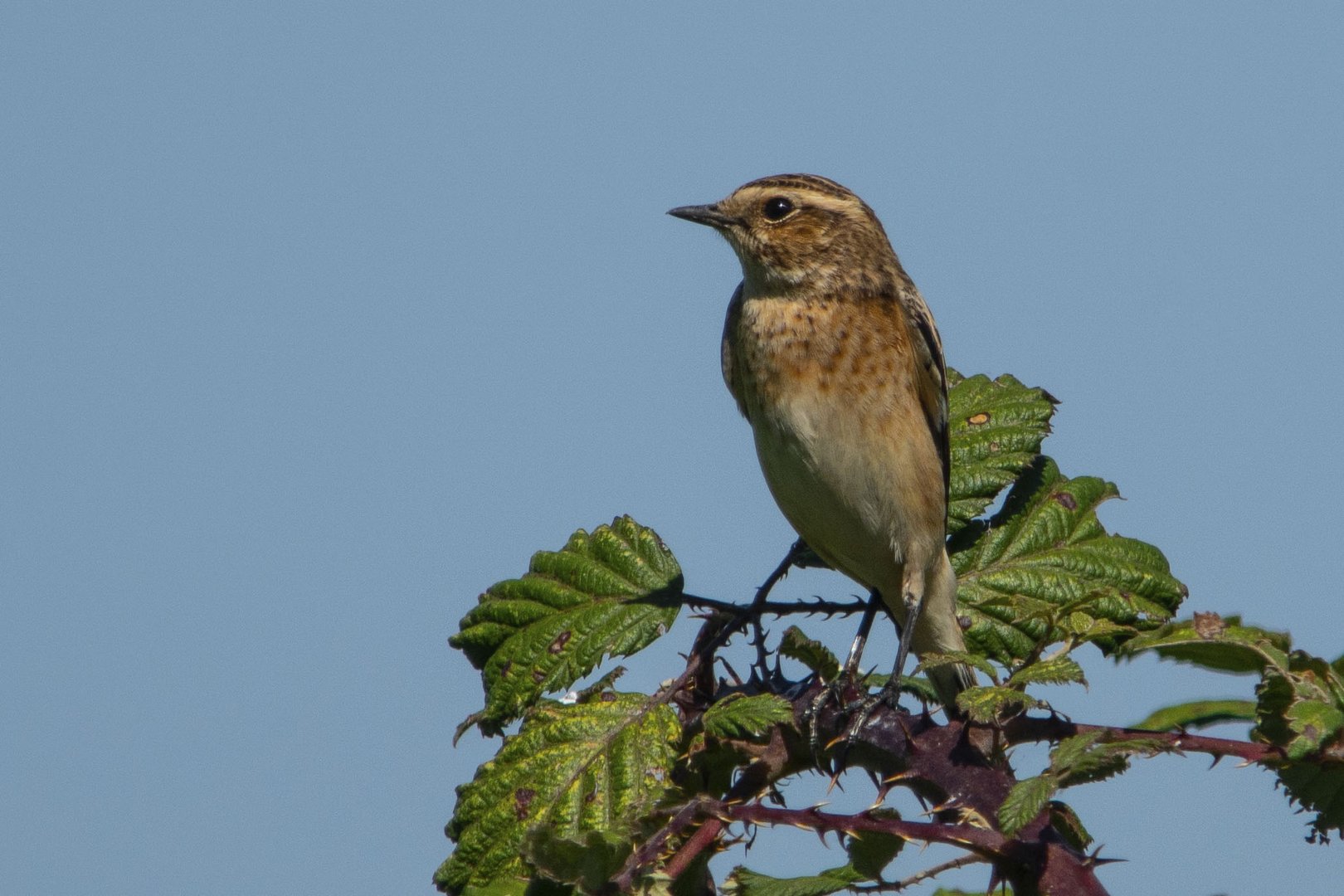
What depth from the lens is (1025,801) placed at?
2.99 m

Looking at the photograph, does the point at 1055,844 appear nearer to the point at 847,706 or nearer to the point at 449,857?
the point at 847,706

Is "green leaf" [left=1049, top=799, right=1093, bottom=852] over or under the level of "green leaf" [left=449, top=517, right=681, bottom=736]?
under

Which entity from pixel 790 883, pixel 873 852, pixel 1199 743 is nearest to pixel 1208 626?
pixel 1199 743

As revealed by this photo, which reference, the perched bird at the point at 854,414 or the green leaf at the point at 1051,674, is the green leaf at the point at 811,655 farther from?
the perched bird at the point at 854,414

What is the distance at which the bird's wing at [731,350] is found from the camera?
6.64 m

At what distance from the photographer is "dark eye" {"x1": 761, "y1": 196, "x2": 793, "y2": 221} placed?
695cm

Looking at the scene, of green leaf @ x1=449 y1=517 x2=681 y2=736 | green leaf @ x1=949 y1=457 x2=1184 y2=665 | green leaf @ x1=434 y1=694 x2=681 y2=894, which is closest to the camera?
green leaf @ x1=434 y1=694 x2=681 y2=894

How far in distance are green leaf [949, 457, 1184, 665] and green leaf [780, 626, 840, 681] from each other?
1.23 m

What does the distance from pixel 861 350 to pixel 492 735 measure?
100 inches

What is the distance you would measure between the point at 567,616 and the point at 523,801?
3.04ft

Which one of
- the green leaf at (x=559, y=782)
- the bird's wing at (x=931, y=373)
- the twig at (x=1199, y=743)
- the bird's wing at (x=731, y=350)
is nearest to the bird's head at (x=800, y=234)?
the bird's wing at (x=731, y=350)

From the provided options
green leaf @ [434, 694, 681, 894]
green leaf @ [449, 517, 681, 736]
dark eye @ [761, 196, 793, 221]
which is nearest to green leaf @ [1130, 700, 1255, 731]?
green leaf @ [434, 694, 681, 894]

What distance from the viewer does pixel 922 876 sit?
314 cm

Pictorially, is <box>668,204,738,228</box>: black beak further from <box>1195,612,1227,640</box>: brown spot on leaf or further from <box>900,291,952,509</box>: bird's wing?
<box>1195,612,1227,640</box>: brown spot on leaf
